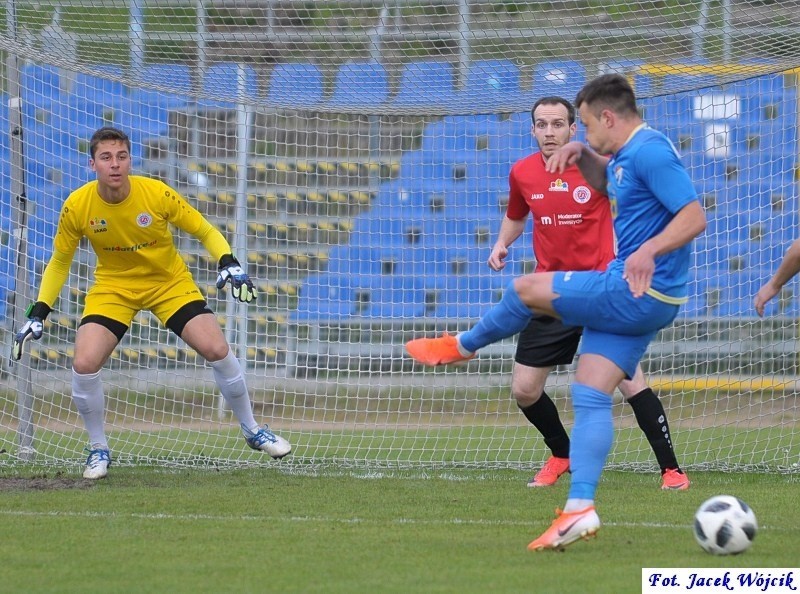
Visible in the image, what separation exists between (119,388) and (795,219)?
651 cm

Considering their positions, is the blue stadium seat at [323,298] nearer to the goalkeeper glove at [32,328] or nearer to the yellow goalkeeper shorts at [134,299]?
the yellow goalkeeper shorts at [134,299]

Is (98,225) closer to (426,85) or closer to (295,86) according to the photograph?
Answer: (295,86)

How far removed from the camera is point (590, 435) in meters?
4.73

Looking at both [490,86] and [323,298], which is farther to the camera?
[323,298]

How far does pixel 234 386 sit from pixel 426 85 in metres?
2.87

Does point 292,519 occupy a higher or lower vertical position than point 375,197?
lower

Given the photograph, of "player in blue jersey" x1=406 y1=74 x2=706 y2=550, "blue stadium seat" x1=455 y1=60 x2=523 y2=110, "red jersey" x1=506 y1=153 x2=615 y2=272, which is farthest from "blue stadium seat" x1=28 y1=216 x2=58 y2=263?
"player in blue jersey" x1=406 y1=74 x2=706 y2=550

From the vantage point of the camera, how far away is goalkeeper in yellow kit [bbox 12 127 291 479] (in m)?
7.32

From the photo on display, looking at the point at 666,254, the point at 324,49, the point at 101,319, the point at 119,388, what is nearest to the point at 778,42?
the point at 324,49

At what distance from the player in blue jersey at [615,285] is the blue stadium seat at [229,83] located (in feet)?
14.7

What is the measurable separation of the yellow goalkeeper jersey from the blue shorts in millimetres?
3153

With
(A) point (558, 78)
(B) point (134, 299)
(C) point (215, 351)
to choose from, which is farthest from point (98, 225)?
(A) point (558, 78)

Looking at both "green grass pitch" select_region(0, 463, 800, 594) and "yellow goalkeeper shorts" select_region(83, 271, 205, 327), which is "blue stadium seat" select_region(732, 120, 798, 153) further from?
"yellow goalkeeper shorts" select_region(83, 271, 205, 327)

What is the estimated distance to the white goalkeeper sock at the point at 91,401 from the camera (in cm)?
743
